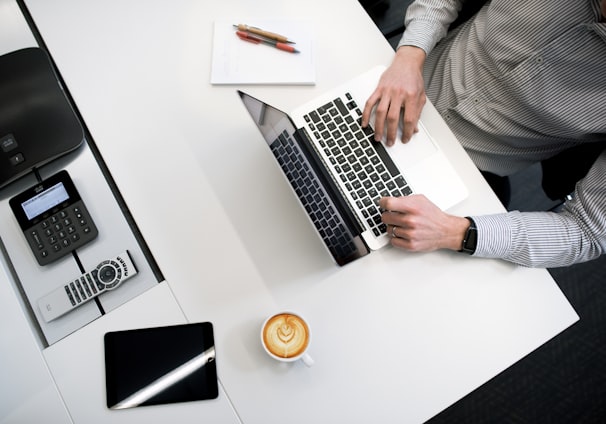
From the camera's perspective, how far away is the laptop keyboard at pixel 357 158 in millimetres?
803

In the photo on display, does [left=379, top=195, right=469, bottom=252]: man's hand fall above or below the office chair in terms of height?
above

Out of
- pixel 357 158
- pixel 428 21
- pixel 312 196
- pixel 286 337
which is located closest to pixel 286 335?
pixel 286 337

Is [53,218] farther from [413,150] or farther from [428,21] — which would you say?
[428,21]

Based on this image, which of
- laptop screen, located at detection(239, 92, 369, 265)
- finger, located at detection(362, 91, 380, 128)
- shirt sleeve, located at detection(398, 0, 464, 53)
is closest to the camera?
laptop screen, located at detection(239, 92, 369, 265)

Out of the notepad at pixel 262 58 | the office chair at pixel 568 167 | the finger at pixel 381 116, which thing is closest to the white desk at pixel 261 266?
the notepad at pixel 262 58

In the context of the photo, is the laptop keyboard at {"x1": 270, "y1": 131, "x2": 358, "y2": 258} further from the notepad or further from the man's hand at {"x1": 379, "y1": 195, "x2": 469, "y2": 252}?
the notepad

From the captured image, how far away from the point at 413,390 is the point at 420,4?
81cm

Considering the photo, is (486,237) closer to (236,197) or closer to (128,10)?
(236,197)

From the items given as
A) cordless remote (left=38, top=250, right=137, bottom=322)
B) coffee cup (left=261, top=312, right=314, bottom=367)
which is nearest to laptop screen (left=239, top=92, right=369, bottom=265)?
coffee cup (left=261, top=312, right=314, bottom=367)

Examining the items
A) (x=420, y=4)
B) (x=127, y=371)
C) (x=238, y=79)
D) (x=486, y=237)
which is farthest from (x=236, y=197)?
(x=420, y=4)

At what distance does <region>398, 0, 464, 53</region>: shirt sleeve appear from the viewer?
0.94 meters

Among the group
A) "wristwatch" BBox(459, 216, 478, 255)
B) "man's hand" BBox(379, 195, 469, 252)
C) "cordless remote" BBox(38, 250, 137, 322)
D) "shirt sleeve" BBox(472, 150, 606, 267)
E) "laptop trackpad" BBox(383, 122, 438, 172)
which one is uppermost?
"cordless remote" BBox(38, 250, 137, 322)

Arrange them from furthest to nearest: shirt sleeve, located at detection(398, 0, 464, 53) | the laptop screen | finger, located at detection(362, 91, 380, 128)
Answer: shirt sleeve, located at detection(398, 0, 464, 53)
finger, located at detection(362, 91, 380, 128)
the laptop screen

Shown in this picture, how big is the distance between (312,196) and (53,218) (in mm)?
501
